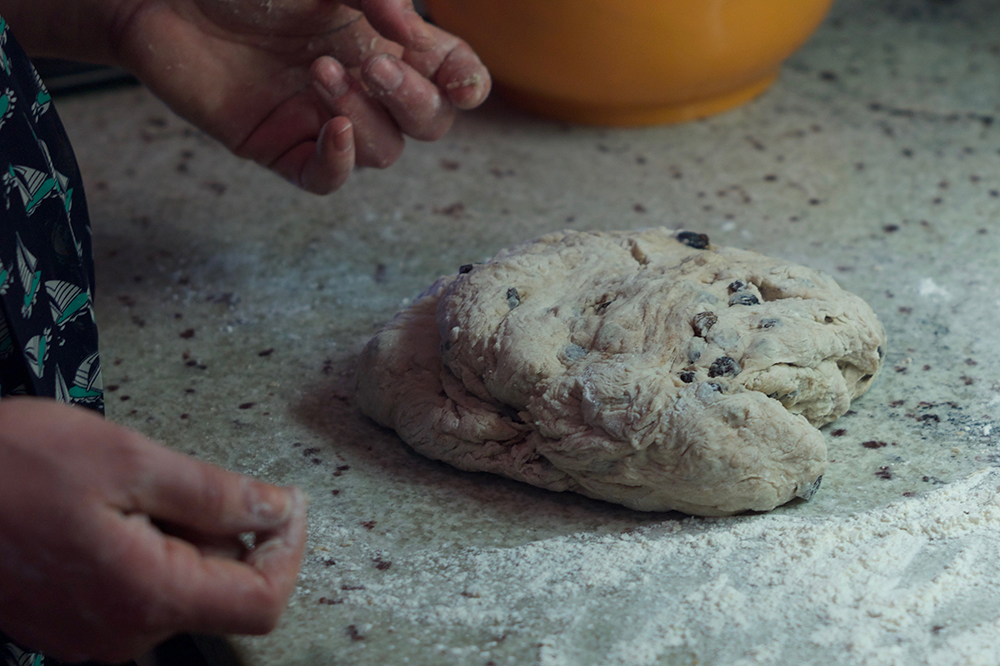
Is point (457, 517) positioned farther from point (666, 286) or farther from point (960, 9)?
point (960, 9)

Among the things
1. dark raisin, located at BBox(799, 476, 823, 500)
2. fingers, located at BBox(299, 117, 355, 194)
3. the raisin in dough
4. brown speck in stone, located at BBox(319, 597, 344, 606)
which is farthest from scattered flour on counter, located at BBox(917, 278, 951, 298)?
brown speck in stone, located at BBox(319, 597, 344, 606)

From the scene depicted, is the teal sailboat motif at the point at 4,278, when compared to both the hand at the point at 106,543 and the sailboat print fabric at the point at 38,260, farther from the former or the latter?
the hand at the point at 106,543

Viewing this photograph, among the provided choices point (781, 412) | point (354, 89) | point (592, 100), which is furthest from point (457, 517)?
point (592, 100)

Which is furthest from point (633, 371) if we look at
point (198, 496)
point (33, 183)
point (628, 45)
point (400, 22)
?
point (628, 45)

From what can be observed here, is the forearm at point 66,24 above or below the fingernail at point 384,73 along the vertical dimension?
below

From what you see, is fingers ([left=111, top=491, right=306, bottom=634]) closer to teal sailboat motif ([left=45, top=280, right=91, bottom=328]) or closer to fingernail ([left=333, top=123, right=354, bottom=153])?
teal sailboat motif ([left=45, top=280, right=91, bottom=328])

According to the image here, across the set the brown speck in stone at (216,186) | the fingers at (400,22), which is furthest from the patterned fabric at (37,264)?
the brown speck in stone at (216,186)
